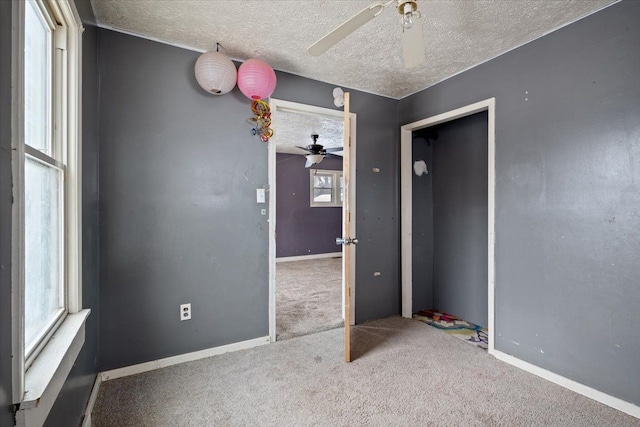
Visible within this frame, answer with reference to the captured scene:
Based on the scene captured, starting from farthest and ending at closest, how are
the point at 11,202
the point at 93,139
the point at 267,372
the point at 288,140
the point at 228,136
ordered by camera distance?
1. the point at 288,140
2. the point at 228,136
3. the point at 267,372
4. the point at 93,139
5. the point at 11,202

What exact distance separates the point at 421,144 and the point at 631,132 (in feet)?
6.23

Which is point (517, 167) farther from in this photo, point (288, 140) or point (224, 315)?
point (288, 140)

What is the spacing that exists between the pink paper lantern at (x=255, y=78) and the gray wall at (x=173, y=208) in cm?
23

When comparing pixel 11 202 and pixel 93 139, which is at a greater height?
pixel 93 139

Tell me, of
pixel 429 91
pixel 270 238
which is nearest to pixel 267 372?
pixel 270 238

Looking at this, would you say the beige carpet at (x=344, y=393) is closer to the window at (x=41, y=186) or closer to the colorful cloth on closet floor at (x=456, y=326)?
the colorful cloth on closet floor at (x=456, y=326)

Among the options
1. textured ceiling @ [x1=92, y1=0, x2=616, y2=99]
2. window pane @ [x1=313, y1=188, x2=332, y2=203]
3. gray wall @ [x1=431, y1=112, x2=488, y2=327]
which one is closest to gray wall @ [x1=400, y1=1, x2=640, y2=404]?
textured ceiling @ [x1=92, y1=0, x2=616, y2=99]

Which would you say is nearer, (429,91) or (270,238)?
(270,238)

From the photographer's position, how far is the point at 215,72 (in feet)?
6.96

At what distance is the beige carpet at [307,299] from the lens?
9.62ft

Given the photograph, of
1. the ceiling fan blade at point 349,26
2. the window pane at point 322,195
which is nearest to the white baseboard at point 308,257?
the window pane at point 322,195

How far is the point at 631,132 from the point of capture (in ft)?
5.69

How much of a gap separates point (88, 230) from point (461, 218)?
10.7ft

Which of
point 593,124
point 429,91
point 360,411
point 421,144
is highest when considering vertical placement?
point 429,91
